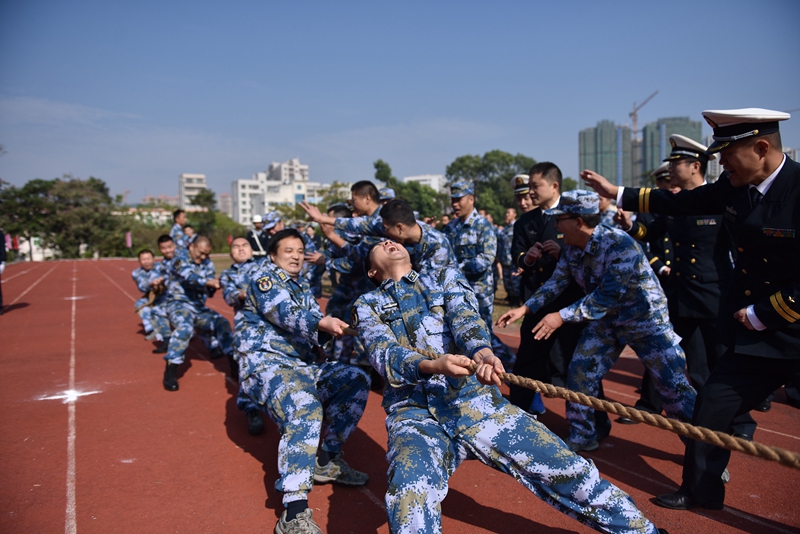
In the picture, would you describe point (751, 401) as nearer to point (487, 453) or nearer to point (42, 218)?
point (487, 453)

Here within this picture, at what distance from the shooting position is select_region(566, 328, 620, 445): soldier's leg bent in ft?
13.1

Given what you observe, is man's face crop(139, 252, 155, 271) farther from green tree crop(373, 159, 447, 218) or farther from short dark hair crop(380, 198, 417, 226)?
green tree crop(373, 159, 447, 218)

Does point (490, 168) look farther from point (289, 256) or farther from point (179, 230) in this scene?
point (289, 256)


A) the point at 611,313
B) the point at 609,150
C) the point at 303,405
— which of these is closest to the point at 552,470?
the point at 303,405

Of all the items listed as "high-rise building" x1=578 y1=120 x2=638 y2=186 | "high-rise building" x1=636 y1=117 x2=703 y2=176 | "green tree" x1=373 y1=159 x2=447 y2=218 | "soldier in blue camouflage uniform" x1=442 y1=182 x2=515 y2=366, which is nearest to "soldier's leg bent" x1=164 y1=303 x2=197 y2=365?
"soldier in blue camouflage uniform" x1=442 y1=182 x2=515 y2=366

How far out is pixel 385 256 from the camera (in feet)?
9.71

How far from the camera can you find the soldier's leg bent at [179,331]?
626 centimetres

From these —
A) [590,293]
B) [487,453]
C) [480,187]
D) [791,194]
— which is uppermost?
[480,187]

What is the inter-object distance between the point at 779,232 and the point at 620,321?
1.41m

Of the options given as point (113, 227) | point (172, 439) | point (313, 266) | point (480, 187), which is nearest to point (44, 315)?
point (313, 266)

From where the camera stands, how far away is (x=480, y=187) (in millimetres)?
70562

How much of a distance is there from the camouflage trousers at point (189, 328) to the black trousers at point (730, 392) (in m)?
5.10

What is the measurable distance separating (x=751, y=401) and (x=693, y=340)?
174 cm

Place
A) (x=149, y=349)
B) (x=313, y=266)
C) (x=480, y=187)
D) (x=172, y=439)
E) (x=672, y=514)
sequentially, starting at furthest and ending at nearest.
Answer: (x=480, y=187)
(x=149, y=349)
(x=313, y=266)
(x=172, y=439)
(x=672, y=514)
